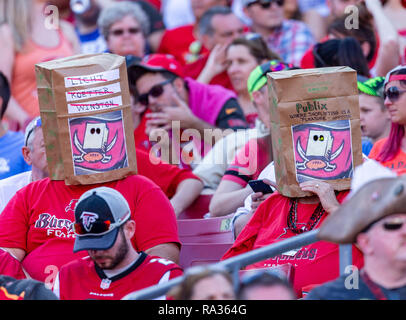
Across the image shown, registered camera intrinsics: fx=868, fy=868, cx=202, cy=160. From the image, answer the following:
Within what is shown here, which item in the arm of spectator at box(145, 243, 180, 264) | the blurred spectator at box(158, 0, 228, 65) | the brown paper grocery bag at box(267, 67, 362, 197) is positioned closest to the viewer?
the brown paper grocery bag at box(267, 67, 362, 197)

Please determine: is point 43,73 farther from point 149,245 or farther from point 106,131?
point 149,245

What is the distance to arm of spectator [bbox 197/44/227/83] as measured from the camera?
286 inches

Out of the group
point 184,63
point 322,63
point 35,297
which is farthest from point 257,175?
point 184,63

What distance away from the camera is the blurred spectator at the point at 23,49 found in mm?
7281

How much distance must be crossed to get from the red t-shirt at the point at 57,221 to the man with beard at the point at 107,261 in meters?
0.41

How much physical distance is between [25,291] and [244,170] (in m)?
1.98

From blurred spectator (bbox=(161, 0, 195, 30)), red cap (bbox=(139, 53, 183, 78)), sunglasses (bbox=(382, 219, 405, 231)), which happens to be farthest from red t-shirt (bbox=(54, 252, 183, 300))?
blurred spectator (bbox=(161, 0, 195, 30))

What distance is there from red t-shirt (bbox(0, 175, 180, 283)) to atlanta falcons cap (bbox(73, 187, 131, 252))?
1.45 ft

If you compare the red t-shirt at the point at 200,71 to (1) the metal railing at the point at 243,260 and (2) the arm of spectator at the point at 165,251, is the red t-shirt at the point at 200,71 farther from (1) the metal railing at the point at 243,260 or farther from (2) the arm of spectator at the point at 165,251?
(1) the metal railing at the point at 243,260

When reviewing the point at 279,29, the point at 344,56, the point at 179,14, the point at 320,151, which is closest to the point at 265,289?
the point at 320,151

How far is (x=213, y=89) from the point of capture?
644 centimetres

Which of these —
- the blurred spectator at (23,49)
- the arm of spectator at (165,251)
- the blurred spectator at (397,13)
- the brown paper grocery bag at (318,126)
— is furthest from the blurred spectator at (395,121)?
the blurred spectator at (23,49)

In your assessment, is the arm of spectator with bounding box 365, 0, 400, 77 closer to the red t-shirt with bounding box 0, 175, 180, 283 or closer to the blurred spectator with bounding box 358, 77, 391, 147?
the blurred spectator with bounding box 358, 77, 391, 147

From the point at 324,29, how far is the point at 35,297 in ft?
17.5
